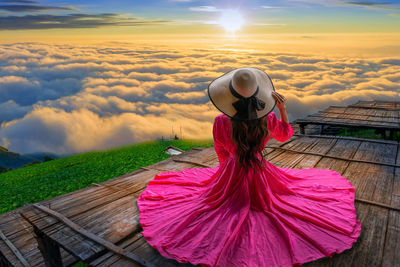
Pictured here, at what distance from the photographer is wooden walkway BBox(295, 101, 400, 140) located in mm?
5730

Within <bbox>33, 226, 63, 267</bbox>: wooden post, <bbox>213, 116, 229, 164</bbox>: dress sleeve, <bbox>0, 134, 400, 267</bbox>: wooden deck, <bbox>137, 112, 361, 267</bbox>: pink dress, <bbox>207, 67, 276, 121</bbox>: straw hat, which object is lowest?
<bbox>33, 226, 63, 267</bbox>: wooden post

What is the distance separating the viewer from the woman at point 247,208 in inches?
78.3

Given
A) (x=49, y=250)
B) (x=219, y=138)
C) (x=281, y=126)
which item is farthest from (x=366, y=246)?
(x=49, y=250)

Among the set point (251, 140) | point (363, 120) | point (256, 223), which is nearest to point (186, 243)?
point (256, 223)

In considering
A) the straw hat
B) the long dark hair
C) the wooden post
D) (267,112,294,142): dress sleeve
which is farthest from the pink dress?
the wooden post

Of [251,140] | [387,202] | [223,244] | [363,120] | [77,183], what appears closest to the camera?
[223,244]

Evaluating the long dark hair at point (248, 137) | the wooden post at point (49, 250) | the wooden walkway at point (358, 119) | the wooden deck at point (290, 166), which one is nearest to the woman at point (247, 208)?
the long dark hair at point (248, 137)

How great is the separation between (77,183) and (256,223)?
35.4 feet

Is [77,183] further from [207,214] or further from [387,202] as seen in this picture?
[387,202]

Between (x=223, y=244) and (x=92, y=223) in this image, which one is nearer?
(x=223, y=244)

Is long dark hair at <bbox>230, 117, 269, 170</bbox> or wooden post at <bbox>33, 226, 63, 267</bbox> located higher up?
long dark hair at <bbox>230, 117, 269, 170</bbox>

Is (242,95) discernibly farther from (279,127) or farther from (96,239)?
(96,239)

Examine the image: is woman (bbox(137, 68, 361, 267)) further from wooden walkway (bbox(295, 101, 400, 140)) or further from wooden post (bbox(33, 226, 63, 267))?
wooden walkway (bbox(295, 101, 400, 140))

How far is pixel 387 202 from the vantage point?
2838 millimetres
